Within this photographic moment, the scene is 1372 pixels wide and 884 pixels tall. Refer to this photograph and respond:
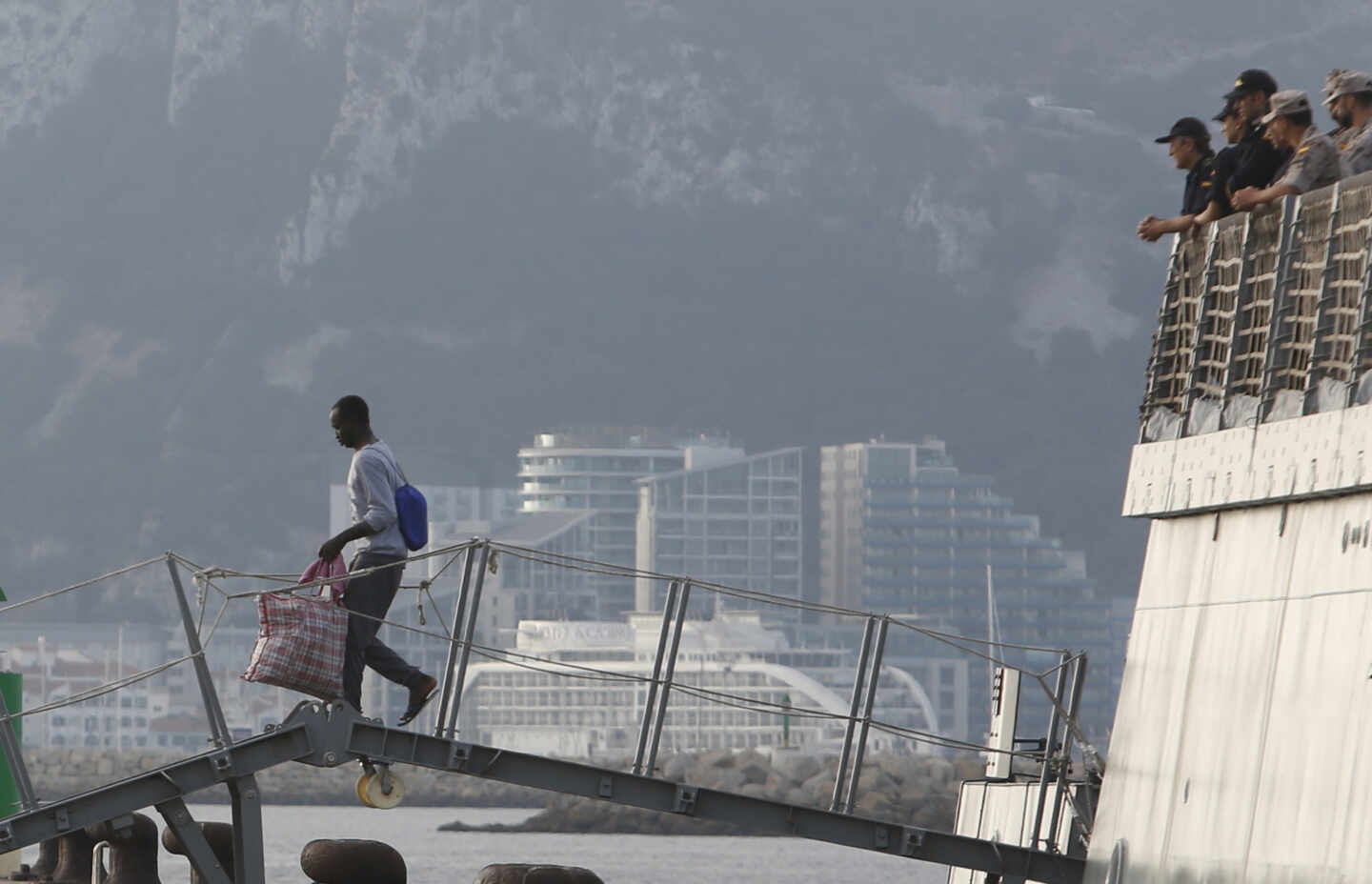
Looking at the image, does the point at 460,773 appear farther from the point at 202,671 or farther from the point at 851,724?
the point at 851,724

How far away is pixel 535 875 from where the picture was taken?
16.2 meters

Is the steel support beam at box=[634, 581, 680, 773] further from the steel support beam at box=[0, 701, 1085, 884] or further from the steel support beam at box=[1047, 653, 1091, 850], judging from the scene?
the steel support beam at box=[1047, 653, 1091, 850]

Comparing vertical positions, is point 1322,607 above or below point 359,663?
above

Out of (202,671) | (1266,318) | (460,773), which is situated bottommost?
(460,773)

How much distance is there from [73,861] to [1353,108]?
40.7 feet

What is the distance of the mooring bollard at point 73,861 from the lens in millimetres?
19484

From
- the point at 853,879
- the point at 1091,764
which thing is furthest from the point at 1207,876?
the point at 853,879

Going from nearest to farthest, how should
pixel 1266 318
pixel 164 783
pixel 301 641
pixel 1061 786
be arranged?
pixel 1266 318
pixel 301 641
pixel 164 783
pixel 1061 786

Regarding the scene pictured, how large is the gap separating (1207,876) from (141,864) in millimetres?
9597

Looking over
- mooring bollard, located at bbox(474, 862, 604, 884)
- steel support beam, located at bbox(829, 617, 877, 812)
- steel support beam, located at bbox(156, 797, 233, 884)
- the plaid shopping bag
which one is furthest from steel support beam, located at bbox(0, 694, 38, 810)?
steel support beam, located at bbox(829, 617, 877, 812)

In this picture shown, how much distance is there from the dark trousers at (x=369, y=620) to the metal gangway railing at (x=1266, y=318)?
12.9 feet

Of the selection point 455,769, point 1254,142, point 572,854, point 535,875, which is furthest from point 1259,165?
point 572,854

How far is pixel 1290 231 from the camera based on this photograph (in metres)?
11.1

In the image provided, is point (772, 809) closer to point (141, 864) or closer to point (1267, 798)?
point (1267, 798)
